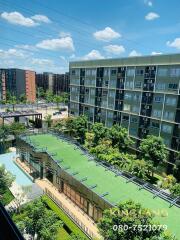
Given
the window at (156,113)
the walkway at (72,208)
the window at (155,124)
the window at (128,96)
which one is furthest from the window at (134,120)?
the walkway at (72,208)

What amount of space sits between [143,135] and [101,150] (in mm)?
11722

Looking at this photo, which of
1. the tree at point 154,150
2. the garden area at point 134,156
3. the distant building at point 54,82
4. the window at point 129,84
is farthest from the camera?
the distant building at point 54,82

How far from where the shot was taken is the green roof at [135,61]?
126 ft

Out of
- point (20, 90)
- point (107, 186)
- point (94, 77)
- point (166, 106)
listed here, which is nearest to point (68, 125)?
point (94, 77)

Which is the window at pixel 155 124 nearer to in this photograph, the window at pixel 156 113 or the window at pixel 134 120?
the window at pixel 156 113

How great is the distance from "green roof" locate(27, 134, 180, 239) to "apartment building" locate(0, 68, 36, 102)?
89.2 m

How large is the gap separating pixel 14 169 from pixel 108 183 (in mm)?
20979

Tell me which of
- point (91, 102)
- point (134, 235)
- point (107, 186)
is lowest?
point (107, 186)

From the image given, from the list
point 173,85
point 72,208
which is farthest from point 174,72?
point 72,208

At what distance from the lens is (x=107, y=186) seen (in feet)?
88.0

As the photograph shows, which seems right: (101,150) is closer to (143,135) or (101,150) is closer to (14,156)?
(143,135)

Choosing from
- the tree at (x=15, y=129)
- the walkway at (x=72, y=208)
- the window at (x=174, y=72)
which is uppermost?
the window at (x=174, y=72)

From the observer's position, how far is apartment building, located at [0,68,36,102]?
12000 cm

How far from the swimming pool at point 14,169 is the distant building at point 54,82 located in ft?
345
